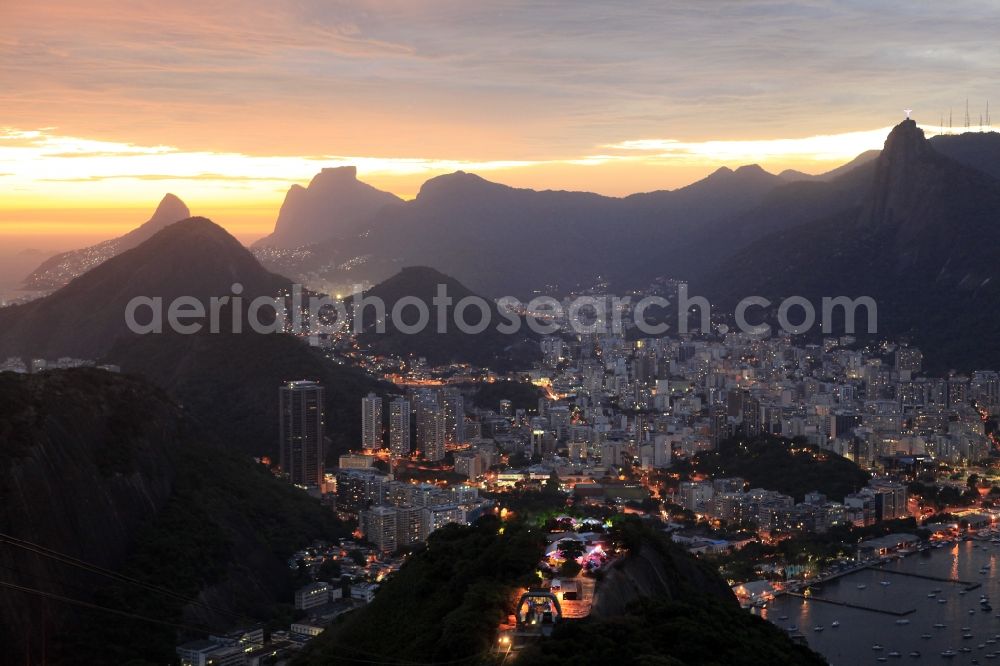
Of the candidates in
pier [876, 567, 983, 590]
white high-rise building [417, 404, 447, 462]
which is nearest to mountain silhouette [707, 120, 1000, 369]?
white high-rise building [417, 404, 447, 462]

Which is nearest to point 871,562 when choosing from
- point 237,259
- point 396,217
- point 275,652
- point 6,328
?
point 275,652

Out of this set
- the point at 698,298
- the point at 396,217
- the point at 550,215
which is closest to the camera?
the point at 698,298

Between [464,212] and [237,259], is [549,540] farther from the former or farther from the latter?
[464,212]

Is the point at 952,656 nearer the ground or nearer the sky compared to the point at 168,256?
nearer the ground

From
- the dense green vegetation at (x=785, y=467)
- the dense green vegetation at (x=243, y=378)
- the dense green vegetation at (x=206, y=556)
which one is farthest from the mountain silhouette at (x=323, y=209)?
the dense green vegetation at (x=206, y=556)

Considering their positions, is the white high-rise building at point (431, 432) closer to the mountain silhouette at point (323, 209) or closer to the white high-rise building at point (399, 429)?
the white high-rise building at point (399, 429)

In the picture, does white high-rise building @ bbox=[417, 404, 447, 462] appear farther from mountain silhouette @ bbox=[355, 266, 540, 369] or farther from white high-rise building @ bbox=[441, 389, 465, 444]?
mountain silhouette @ bbox=[355, 266, 540, 369]
